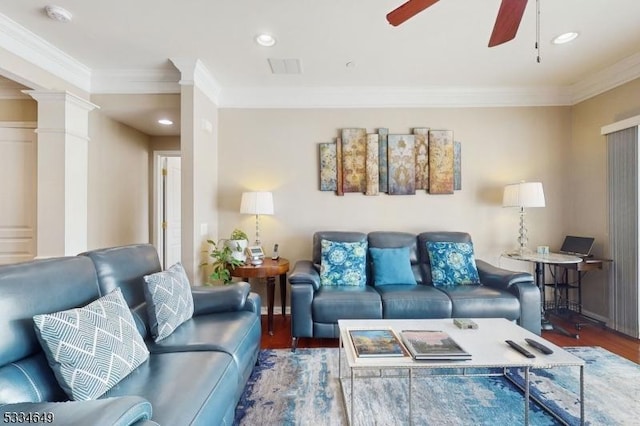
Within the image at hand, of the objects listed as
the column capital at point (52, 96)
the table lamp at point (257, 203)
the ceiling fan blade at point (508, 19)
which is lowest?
the table lamp at point (257, 203)

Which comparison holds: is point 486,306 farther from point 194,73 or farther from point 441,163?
point 194,73

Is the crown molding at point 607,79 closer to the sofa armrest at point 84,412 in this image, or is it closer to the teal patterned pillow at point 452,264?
the teal patterned pillow at point 452,264

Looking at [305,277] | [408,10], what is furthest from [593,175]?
[305,277]

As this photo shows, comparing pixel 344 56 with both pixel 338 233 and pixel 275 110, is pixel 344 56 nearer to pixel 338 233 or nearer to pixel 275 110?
pixel 275 110

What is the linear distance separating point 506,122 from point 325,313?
308cm

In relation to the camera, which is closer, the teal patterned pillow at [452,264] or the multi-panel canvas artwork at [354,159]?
the teal patterned pillow at [452,264]

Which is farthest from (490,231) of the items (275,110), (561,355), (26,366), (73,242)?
(73,242)

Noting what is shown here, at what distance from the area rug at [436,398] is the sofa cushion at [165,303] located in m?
0.66

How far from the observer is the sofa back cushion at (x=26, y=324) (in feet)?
3.56

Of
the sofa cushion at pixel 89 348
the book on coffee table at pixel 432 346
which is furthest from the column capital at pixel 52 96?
the book on coffee table at pixel 432 346

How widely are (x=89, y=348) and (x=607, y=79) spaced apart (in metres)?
4.73

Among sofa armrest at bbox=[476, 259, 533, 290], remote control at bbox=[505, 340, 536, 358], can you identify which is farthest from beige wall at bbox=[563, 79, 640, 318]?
remote control at bbox=[505, 340, 536, 358]

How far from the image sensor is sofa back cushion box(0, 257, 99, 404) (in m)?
1.08

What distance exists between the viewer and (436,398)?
198cm
